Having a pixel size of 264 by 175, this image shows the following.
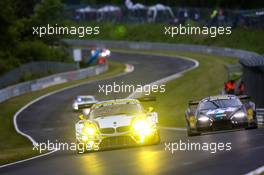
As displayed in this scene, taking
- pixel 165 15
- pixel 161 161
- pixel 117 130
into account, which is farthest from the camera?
pixel 165 15

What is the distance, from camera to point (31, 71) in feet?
218

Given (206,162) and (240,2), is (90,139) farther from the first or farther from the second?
(240,2)

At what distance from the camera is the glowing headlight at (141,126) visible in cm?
2184

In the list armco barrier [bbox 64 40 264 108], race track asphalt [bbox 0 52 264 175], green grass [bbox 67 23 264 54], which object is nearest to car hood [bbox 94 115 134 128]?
race track asphalt [bbox 0 52 264 175]

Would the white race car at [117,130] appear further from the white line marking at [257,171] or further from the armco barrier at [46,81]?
the armco barrier at [46,81]

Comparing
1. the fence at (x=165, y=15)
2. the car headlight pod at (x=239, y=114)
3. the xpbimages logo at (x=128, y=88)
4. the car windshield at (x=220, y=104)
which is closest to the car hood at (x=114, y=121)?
the car headlight pod at (x=239, y=114)

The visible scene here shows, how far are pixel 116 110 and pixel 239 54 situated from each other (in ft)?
182

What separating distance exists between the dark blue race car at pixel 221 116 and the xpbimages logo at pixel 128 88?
99.6 ft

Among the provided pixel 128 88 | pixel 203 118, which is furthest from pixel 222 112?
pixel 128 88

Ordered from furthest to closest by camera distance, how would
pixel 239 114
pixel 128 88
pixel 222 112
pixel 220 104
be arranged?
pixel 128 88
pixel 220 104
pixel 222 112
pixel 239 114

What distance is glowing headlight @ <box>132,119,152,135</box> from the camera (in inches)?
860

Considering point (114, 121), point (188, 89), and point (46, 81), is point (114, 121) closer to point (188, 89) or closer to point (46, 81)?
point (188, 89)

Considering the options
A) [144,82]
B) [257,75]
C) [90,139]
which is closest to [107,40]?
[144,82]

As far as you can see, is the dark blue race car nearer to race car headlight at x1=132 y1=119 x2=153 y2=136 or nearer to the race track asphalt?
the race track asphalt
